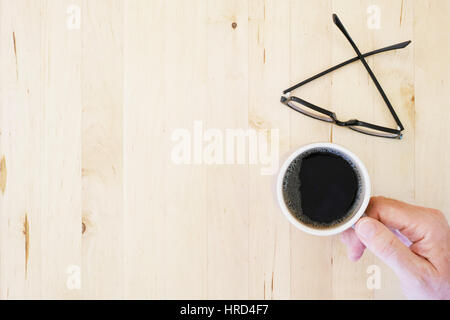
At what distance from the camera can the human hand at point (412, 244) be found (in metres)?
0.41

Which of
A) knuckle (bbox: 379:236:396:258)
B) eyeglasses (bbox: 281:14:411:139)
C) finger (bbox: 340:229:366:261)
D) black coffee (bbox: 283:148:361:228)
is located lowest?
finger (bbox: 340:229:366:261)

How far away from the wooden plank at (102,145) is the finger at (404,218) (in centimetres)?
41

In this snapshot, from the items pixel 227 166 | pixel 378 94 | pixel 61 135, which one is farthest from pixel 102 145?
pixel 378 94

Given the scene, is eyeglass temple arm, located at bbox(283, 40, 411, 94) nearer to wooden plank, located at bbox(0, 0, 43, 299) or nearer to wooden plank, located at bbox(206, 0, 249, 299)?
wooden plank, located at bbox(206, 0, 249, 299)

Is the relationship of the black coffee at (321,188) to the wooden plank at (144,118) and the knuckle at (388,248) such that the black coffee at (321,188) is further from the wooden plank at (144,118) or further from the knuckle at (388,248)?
the wooden plank at (144,118)

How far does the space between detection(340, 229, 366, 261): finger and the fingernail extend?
0.07 metres

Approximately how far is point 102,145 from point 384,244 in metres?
0.46

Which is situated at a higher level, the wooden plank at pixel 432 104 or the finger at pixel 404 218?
the wooden plank at pixel 432 104

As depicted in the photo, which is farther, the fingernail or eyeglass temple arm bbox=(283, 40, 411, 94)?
eyeglass temple arm bbox=(283, 40, 411, 94)

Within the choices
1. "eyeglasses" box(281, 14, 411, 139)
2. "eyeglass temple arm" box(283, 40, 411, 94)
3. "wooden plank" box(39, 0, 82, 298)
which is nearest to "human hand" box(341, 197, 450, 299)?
"eyeglasses" box(281, 14, 411, 139)

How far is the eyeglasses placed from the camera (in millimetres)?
504

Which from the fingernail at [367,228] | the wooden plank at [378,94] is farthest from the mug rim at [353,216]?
the wooden plank at [378,94]

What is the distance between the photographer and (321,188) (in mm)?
454

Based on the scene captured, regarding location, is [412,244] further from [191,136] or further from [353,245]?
[191,136]
